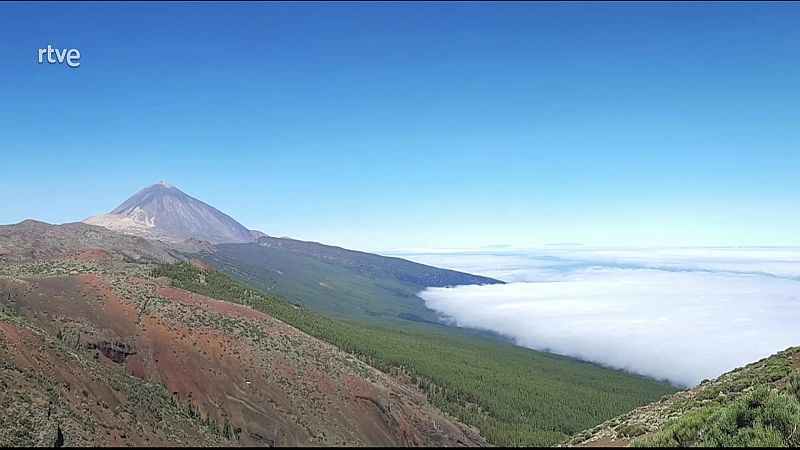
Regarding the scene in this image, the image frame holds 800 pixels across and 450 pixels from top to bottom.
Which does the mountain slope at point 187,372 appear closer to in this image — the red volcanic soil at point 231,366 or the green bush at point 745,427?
the red volcanic soil at point 231,366

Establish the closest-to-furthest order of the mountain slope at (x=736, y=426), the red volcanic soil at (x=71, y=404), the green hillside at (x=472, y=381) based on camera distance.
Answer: the mountain slope at (x=736, y=426) → the red volcanic soil at (x=71, y=404) → the green hillside at (x=472, y=381)

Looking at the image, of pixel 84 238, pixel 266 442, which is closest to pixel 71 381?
pixel 266 442

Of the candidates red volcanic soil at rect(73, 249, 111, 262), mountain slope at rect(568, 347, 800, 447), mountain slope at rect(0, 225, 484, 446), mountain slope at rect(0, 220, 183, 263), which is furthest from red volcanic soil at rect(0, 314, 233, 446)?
mountain slope at rect(0, 220, 183, 263)

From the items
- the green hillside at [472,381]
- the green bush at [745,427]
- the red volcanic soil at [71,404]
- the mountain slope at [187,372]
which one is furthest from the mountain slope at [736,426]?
the green hillside at [472,381]

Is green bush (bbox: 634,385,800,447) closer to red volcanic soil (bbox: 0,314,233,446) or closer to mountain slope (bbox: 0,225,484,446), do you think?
mountain slope (bbox: 0,225,484,446)

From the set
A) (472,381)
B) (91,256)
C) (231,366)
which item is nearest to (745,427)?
(231,366)
